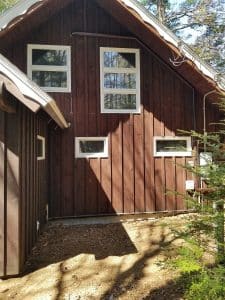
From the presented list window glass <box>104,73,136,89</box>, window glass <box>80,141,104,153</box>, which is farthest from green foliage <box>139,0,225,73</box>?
window glass <box>80,141,104,153</box>

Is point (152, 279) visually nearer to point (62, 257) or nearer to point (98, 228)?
point (62, 257)

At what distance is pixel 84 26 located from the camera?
24.6 ft

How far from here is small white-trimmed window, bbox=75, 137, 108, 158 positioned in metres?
7.39

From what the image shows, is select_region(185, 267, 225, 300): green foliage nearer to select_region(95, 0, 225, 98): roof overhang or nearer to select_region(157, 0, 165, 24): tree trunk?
select_region(95, 0, 225, 98): roof overhang

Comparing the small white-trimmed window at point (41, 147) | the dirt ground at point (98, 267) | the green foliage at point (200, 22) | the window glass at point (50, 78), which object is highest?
the green foliage at point (200, 22)

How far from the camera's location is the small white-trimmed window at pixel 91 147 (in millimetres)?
7395

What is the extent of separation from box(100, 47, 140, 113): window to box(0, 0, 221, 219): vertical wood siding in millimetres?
134

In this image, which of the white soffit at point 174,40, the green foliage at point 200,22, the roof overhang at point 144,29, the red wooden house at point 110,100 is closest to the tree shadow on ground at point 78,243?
the red wooden house at point 110,100

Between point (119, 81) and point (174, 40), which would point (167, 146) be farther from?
point (174, 40)

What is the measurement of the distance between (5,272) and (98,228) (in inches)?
109

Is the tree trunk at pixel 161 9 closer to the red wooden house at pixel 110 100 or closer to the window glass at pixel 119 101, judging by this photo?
the red wooden house at pixel 110 100

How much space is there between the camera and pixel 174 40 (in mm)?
6688

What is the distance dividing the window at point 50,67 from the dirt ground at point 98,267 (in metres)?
3.06

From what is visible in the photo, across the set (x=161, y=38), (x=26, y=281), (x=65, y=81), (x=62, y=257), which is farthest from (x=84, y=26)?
(x=26, y=281)
